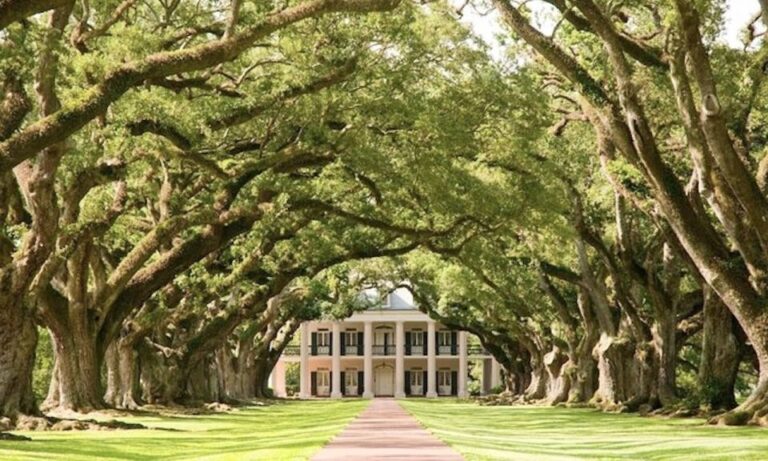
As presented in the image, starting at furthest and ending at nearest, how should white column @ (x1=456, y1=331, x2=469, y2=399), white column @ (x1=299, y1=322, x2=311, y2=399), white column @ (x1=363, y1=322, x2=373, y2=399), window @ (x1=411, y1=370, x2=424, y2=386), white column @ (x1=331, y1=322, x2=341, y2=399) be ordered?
window @ (x1=411, y1=370, x2=424, y2=386), white column @ (x1=363, y1=322, x2=373, y2=399), white column @ (x1=456, y1=331, x2=469, y2=399), white column @ (x1=331, y1=322, x2=341, y2=399), white column @ (x1=299, y1=322, x2=311, y2=399)

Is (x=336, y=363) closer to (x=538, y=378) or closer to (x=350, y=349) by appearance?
(x=350, y=349)

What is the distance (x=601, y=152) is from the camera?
88.8ft

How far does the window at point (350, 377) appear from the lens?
109312mm

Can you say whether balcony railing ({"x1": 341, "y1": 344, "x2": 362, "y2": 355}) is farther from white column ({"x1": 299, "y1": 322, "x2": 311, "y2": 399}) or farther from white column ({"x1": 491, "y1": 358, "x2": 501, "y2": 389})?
white column ({"x1": 491, "y1": 358, "x2": 501, "y2": 389})

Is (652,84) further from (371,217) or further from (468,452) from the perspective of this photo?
(468,452)

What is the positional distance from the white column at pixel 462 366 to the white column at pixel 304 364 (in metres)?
12.7

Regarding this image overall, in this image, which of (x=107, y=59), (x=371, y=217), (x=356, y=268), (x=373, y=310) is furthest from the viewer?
(x=373, y=310)

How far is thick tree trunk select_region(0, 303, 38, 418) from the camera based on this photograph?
23.1 m

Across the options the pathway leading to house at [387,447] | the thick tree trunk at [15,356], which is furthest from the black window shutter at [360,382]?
the pathway leading to house at [387,447]

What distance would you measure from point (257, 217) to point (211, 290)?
747cm

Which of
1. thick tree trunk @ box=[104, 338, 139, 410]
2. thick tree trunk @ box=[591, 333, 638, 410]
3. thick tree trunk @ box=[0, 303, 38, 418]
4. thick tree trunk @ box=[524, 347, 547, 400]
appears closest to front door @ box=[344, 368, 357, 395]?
thick tree trunk @ box=[524, 347, 547, 400]

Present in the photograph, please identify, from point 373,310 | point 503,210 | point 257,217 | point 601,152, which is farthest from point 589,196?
point 373,310

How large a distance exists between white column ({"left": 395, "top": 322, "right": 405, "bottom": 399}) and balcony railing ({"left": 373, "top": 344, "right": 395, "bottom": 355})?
1487mm

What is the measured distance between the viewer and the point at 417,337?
361ft
